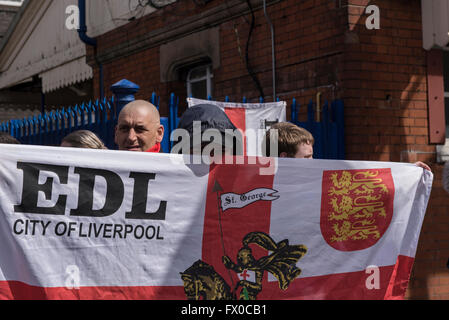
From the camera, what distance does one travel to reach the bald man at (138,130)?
421cm

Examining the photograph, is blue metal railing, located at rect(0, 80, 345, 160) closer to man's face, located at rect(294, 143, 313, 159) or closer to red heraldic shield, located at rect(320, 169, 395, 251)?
man's face, located at rect(294, 143, 313, 159)

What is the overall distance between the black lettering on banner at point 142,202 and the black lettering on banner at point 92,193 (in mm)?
74

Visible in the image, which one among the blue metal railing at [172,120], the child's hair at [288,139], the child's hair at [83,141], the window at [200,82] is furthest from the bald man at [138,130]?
the window at [200,82]

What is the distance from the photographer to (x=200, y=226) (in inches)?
143

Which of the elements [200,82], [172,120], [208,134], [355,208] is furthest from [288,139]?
[200,82]

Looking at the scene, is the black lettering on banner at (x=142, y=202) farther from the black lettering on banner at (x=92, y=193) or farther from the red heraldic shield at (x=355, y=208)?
the red heraldic shield at (x=355, y=208)

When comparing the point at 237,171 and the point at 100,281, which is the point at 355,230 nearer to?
the point at 237,171

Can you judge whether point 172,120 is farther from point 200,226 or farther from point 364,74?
point 200,226

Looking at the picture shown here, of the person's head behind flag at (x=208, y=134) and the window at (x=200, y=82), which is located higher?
the window at (x=200, y=82)

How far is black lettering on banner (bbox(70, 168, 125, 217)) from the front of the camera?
131 inches

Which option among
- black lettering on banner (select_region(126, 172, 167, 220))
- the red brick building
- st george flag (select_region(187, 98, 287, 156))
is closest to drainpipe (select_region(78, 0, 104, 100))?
the red brick building

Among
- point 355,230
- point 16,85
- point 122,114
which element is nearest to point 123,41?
point 16,85

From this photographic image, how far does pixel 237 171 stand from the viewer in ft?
12.5

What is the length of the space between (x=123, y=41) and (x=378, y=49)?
4.47 meters
